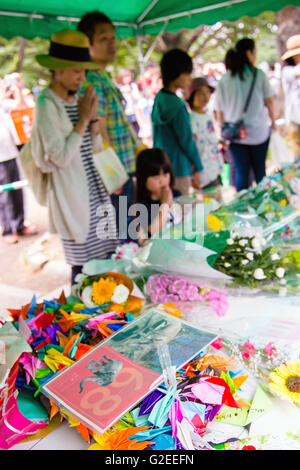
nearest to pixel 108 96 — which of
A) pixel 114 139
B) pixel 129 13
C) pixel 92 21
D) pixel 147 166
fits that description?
pixel 114 139

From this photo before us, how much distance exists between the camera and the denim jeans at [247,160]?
3572 mm

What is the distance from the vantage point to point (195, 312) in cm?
125

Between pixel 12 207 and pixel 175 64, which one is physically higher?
pixel 175 64

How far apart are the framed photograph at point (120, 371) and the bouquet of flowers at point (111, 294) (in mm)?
162

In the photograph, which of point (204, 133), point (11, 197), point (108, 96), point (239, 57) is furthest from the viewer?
point (11, 197)

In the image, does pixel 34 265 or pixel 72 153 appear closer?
pixel 72 153

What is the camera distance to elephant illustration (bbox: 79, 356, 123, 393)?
34.2 inches

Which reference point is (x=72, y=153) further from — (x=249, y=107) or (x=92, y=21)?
(x=249, y=107)

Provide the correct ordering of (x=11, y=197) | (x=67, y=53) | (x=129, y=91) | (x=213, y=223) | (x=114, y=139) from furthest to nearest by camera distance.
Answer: (x=129, y=91), (x=11, y=197), (x=114, y=139), (x=67, y=53), (x=213, y=223)

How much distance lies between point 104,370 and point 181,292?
43 cm

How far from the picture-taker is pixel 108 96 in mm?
2480

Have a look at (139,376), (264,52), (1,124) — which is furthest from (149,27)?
(264,52)

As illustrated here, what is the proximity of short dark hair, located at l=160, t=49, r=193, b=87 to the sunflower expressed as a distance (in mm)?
2319

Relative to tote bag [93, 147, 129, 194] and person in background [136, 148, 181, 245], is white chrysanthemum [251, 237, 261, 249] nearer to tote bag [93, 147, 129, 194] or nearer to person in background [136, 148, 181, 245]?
person in background [136, 148, 181, 245]
